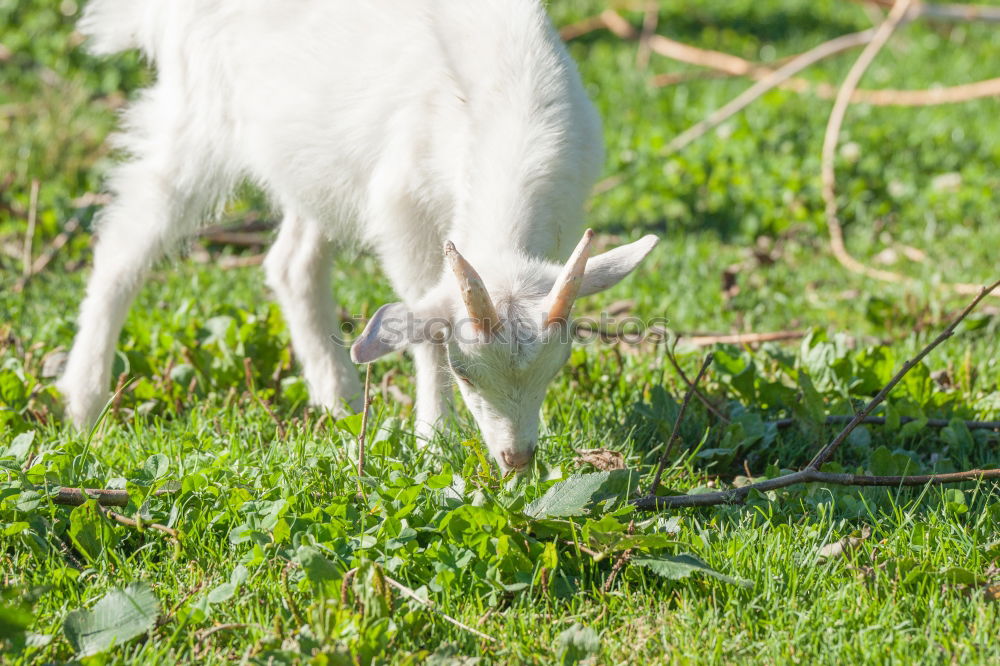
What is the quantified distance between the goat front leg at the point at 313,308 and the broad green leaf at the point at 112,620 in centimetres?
169

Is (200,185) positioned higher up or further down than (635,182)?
higher up

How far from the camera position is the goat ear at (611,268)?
10.4 ft

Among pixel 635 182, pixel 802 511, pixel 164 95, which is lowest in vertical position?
pixel 635 182

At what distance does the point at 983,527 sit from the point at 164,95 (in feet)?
11.2

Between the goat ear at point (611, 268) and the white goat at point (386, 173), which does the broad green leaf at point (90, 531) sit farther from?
the goat ear at point (611, 268)

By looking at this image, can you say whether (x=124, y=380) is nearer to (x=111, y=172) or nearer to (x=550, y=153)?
(x=111, y=172)

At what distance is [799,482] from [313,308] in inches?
88.0

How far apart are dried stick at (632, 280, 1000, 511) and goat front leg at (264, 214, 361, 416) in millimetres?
1646

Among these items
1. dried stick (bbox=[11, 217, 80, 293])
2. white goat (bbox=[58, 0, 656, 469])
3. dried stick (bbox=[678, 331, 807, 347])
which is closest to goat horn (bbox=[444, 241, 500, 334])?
white goat (bbox=[58, 0, 656, 469])

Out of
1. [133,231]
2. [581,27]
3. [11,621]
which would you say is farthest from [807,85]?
[11,621]

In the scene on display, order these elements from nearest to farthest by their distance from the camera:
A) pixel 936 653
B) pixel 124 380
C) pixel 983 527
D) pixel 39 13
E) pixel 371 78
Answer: pixel 936 653 → pixel 983 527 → pixel 371 78 → pixel 124 380 → pixel 39 13

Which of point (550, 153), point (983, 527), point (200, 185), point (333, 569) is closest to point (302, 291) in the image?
point (200, 185)

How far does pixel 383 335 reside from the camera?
9.83ft

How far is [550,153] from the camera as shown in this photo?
3.48 m
